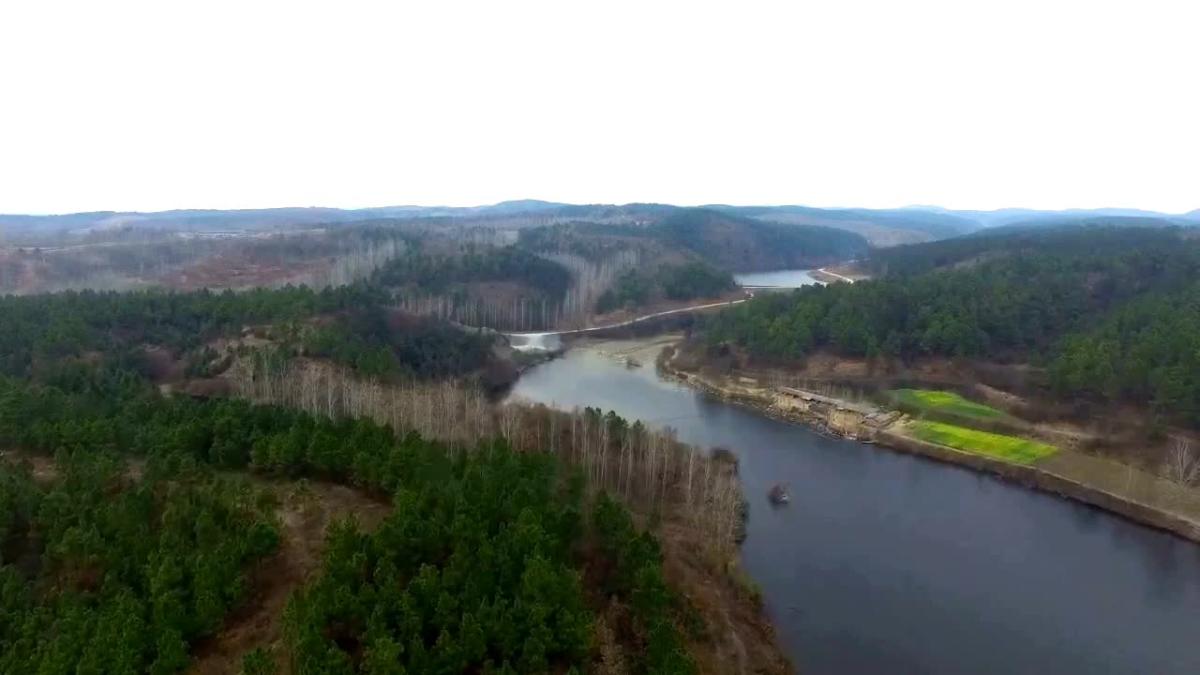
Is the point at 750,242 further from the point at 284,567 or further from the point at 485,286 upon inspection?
the point at 284,567

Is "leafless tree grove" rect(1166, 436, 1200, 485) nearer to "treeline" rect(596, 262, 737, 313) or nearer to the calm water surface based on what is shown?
"treeline" rect(596, 262, 737, 313)

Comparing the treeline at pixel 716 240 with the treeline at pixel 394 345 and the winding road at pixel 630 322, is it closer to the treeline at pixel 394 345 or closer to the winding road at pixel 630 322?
the winding road at pixel 630 322

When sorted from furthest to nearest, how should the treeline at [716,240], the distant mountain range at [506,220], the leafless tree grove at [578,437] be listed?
1. the distant mountain range at [506,220]
2. the treeline at [716,240]
3. the leafless tree grove at [578,437]

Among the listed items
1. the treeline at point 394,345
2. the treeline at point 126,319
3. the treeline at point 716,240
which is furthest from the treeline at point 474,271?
the treeline at point 126,319

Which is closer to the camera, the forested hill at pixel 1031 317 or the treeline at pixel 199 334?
the treeline at pixel 199 334

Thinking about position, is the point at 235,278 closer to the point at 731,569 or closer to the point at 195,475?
the point at 195,475
